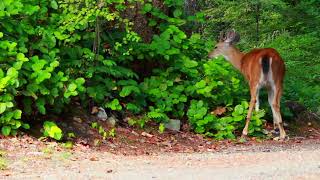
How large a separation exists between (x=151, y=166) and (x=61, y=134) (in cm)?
213

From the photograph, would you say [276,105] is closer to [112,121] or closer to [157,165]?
[112,121]

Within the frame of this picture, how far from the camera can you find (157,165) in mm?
8172

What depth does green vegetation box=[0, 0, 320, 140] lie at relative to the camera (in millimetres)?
9805

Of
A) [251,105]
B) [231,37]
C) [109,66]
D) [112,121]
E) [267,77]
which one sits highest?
[231,37]

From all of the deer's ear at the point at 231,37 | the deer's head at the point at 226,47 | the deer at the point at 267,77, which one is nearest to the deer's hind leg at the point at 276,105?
the deer at the point at 267,77

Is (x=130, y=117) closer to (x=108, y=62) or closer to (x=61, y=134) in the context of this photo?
(x=108, y=62)

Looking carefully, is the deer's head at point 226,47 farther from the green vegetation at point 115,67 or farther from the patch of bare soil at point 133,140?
the patch of bare soil at point 133,140

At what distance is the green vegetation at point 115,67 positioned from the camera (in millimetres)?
9805

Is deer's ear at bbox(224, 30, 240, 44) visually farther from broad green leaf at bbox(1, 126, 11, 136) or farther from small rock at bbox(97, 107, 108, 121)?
broad green leaf at bbox(1, 126, 11, 136)

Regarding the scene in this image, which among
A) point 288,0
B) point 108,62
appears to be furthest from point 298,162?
point 288,0

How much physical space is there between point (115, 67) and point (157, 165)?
3.70m

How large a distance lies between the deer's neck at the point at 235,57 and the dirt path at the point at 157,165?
4.00 m

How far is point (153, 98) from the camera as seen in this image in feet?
39.2

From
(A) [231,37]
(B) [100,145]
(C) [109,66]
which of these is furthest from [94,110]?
(A) [231,37]
